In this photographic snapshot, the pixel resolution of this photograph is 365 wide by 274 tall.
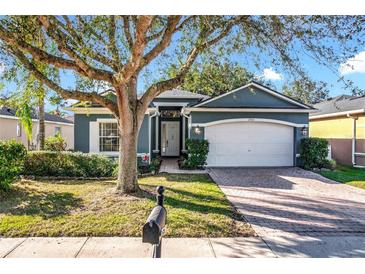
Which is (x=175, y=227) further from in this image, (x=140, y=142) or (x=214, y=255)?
(x=140, y=142)

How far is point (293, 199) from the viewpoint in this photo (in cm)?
795

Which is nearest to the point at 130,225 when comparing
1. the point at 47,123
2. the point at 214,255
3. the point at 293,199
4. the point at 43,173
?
the point at 214,255

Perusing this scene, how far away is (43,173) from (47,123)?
16085 millimetres

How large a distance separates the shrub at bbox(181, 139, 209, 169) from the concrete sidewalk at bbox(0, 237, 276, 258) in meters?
8.48

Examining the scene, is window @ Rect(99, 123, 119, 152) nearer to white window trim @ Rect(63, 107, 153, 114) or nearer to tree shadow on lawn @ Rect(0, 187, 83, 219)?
white window trim @ Rect(63, 107, 153, 114)

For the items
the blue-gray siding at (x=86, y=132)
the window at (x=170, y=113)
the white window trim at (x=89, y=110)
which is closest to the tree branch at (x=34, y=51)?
the white window trim at (x=89, y=110)

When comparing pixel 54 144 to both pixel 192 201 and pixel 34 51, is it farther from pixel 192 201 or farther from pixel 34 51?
pixel 192 201

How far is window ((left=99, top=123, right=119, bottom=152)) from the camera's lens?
14.3 metres

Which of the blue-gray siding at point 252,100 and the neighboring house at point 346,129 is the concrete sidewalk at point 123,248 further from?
the neighboring house at point 346,129

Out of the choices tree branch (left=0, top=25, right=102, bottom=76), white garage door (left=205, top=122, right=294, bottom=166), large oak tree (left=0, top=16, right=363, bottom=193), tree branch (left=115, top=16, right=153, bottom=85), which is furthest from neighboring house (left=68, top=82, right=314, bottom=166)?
tree branch (left=0, top=25, right=102, bottom=76)

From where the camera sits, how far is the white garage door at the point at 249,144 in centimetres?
1427

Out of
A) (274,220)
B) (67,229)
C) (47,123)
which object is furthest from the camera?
(47,123)

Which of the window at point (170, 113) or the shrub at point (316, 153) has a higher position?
the window at point (170, 113)

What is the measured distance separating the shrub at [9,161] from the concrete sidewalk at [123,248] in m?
3.72
